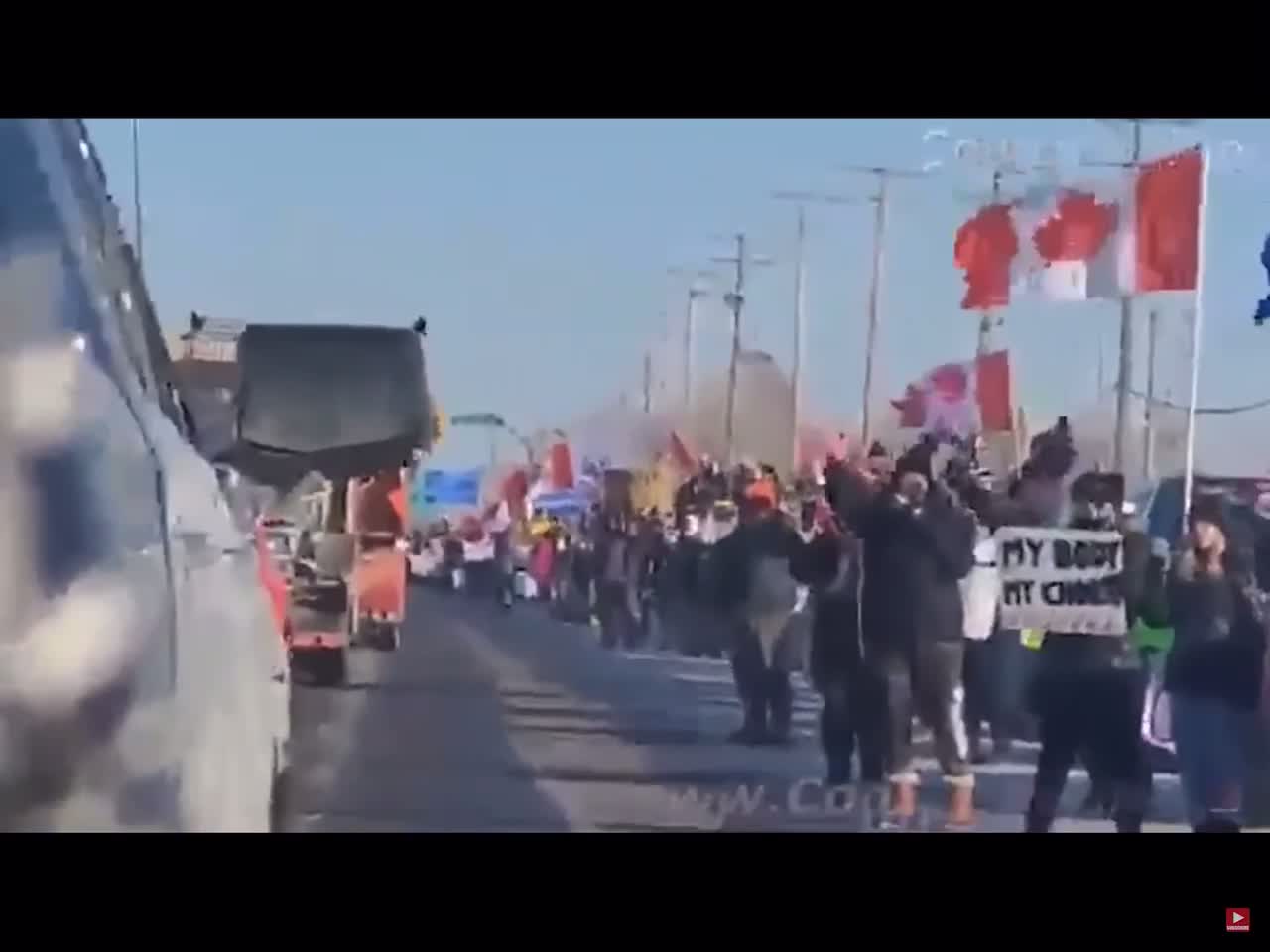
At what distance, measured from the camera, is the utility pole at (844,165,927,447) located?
3.50m

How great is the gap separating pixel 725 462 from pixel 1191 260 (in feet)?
3.47

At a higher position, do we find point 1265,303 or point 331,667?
point 1265,303

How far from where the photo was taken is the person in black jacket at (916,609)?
11.7 ft

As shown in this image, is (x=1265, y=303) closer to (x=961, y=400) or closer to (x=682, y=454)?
(x=961, y=400)

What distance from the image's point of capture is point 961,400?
11.6ft

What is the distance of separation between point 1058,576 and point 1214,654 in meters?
0.38

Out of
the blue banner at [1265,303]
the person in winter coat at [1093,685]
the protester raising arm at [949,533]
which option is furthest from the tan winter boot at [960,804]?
the blue banner at [1265,303]

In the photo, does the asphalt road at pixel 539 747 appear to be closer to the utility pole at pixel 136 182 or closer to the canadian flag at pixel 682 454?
the canadian flag at pixel 682 454

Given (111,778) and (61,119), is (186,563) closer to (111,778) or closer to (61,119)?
(111,778)

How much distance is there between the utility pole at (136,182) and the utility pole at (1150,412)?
2.01 metres

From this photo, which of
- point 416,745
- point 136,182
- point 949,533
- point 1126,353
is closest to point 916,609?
point 949,533

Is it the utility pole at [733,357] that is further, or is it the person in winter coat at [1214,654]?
the person in winter coat at [1214,654]

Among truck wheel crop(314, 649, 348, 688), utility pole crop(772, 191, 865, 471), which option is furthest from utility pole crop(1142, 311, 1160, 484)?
truck wheel crop(314, 649, 348, 688)
